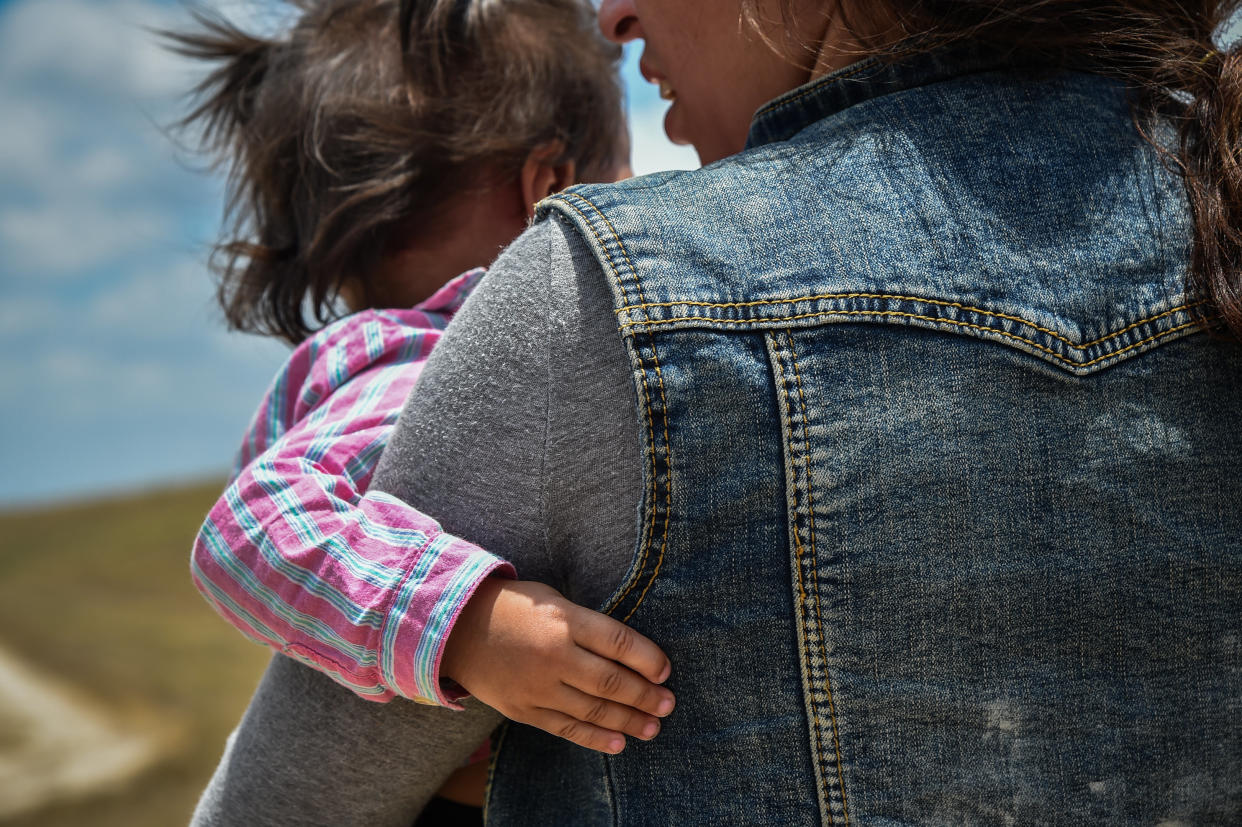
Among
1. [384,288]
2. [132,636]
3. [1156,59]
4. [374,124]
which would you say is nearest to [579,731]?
[1156,59]

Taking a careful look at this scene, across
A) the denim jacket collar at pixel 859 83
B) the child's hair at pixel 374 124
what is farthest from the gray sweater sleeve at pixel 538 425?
the child's hair at pixel 374 124

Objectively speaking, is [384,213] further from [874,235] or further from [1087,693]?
[1087,693]

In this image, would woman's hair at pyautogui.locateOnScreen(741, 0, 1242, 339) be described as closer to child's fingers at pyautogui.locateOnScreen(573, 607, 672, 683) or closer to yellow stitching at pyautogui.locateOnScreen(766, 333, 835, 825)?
yellow stitching at pyautogui.locateOnScreen(766, 333, 835, 825)

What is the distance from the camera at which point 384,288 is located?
1.92 meters

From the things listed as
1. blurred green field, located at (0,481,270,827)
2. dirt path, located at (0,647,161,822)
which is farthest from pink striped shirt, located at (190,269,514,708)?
dirt path, located at (0,647,161,822)

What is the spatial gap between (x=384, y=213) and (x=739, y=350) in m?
1.17

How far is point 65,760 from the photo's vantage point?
726 cm

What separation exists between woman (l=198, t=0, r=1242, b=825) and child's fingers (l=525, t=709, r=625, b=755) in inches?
0.9

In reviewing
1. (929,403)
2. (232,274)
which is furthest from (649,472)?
(232,274)

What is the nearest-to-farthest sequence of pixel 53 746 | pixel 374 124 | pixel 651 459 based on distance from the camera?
pixel 651 459, pixel 374 124, pixel 53 746

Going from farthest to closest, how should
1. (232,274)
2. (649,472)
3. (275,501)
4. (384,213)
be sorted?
(232,274) < (384,213) < (275,501) < (649,472)

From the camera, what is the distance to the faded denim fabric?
82 cm

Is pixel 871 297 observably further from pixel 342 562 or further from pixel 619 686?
pixel 342 562

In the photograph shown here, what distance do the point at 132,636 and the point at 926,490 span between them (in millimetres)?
8167
